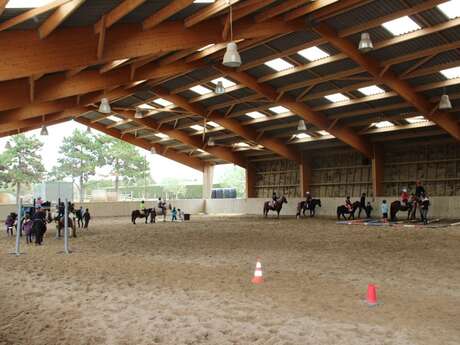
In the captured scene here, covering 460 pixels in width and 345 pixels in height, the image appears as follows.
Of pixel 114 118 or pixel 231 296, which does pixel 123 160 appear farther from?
pixel 231 296

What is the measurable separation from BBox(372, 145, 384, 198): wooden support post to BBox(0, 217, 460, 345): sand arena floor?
13.2m

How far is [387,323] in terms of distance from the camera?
14.4ft

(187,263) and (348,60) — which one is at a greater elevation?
(348,60)

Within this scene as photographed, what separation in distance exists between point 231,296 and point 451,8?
10353 mm

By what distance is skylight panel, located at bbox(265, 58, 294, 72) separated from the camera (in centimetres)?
1609

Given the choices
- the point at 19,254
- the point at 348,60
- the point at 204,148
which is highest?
the point at 348,60

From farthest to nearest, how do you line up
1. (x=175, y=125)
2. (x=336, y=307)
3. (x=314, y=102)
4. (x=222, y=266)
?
(x=175, y=125) < (x=314, y=102) < (x=222, y=266) < (x=336, y=307)

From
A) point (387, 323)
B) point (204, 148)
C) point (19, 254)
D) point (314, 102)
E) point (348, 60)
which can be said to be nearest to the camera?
point (387, 323)

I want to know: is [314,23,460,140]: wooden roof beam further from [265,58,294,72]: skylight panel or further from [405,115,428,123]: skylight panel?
[265,58,294,72]: skylight panel

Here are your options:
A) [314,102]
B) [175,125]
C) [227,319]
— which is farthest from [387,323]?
[175,125]

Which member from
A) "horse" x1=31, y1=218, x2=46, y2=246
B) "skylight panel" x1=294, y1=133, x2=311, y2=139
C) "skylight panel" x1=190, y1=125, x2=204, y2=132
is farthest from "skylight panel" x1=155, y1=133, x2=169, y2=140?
"horse" x1=31, y1=218, x2=46, y2=246

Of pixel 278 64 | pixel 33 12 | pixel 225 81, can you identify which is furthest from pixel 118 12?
pixel 225 81

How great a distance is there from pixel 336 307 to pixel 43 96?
12.1 m

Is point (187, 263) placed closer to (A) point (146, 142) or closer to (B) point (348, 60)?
(B) point (348, 60)
